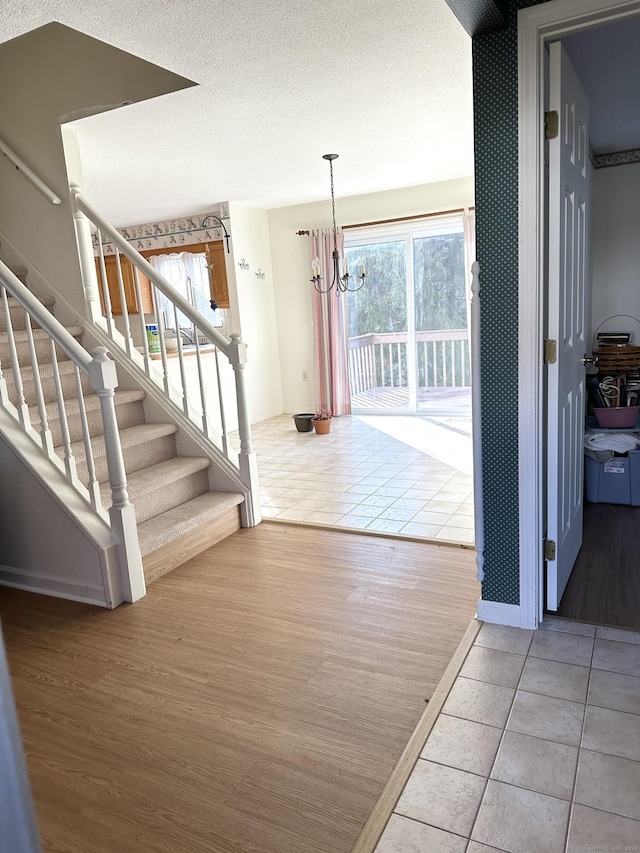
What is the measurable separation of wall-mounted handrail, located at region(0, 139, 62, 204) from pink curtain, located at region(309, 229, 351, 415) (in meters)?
3.33

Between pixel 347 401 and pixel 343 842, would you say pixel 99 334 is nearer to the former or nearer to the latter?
pixel 343 842

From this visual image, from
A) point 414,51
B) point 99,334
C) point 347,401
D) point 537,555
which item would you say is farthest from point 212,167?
point 537,555

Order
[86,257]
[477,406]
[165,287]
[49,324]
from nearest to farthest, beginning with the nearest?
[477,406]
[49,324]
[165,287]
[86,257]

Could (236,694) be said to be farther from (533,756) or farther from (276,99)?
(276,99)

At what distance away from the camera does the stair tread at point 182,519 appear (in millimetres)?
2973

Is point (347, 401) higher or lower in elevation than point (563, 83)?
lower

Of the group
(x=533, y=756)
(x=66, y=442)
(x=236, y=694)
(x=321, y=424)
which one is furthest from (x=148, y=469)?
(x=321, y=424)

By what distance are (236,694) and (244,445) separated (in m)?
1.75

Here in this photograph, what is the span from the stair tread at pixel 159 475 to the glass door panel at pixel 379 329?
368cm

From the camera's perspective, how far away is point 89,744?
1.85 m

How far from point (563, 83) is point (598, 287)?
2515 mm

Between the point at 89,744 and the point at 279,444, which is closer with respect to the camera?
the point at 89,744

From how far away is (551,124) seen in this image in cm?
208

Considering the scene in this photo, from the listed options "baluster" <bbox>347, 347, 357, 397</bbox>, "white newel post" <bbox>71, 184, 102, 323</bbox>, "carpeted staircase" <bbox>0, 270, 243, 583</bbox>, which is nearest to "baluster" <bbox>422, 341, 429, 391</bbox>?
"baluster" <bbox>347, 347, 357, 397</bbox>
